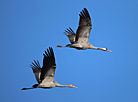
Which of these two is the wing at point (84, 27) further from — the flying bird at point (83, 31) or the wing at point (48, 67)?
the wing at point (48, 67)

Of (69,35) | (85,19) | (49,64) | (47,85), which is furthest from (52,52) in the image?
(69,35)

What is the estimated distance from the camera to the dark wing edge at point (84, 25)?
35119 mm

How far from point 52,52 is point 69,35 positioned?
1144cm

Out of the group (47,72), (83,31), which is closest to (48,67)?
(47,72)

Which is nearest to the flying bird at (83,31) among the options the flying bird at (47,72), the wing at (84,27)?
the wing at (84,27)

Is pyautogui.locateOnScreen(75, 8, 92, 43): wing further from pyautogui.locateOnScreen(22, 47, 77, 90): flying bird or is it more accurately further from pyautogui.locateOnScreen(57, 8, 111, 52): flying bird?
pyautogui.locateOnScreen(22, 47, 77, 90): flying bird

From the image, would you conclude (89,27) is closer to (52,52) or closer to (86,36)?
(86,36)

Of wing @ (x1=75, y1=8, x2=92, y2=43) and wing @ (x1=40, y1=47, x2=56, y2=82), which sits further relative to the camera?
wing @ (x1=75, y1=8, x2=92, y2=43)

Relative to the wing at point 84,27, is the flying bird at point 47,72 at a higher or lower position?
lower

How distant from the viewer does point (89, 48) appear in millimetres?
36844

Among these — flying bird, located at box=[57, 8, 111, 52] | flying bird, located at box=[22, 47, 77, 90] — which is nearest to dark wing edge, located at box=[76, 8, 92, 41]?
flying bird, located at box=[57, 8, 111, 52]

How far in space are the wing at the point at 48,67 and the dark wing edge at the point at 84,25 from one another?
5.57 meters

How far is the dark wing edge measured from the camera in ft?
115

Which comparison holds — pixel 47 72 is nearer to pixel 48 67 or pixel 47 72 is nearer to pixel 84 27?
pixel 48 67
